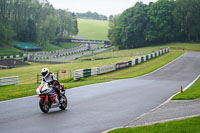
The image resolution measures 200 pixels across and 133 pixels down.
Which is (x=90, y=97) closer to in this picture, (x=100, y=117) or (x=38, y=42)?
(x=100, y=117)

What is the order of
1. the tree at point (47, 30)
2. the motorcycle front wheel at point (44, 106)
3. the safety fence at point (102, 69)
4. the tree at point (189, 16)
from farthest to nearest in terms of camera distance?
the tree at point (47, 30) → the tree at point (189, 16) → the safety fence at point (102, 69) → the motorcycle front wheel at point (44, 106)

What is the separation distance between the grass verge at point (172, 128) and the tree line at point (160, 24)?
9244cm

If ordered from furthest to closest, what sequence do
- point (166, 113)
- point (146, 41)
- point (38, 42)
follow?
point (38, 42), point (146, 41), point (166, 113)

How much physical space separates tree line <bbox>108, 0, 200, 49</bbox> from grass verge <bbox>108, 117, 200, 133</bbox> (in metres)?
92.4

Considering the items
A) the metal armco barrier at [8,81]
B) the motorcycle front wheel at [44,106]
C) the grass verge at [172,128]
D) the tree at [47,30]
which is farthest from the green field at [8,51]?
the grass verge at [172,128]

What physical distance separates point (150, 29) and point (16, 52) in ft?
144

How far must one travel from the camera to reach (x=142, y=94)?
806 inches

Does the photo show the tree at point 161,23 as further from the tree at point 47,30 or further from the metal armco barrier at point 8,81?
the metal armco barrier at point 8,81

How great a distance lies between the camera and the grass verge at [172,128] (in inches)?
361

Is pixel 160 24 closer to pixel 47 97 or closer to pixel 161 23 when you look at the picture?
pixel 161 23

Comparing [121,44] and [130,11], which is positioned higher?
[130,11]

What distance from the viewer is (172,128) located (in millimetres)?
9492

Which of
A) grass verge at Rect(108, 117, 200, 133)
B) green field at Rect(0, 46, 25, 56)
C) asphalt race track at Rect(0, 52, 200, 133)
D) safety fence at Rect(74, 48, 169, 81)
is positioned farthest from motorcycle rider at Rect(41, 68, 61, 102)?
green field at Rect(0, 46, 25, 56)

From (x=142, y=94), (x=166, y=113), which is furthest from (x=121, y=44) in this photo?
(x=166, y=113)
